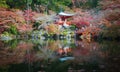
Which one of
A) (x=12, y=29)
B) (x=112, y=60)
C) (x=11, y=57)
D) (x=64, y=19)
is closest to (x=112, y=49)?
(x=112, y=60)

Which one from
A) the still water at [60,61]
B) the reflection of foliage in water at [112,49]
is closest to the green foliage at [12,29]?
the reflection of foliage in water at [112,49]

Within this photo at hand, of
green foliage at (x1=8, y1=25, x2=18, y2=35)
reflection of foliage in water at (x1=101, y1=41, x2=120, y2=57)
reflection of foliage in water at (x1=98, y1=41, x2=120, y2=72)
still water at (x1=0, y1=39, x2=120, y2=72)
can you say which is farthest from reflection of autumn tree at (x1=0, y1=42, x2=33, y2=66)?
green foliage at (x1=8, y1=25, x2=18, y2=35)

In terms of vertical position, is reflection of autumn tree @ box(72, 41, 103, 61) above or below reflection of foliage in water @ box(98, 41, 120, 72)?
below

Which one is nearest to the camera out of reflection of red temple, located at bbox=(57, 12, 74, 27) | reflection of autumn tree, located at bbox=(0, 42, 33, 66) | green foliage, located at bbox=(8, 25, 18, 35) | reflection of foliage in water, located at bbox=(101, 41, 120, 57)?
reflection of autumn tree, located at bbox=(0, 42, 33, 66)

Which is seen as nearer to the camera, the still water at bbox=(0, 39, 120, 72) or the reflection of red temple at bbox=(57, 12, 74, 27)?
the still water at bbox=(0, 39, 120, 72)

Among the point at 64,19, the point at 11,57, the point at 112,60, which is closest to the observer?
the point at 112,60

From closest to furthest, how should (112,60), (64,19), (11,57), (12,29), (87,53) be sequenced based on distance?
(112,60)
(11,57)
(87,53)
(12,29)
(64,19)

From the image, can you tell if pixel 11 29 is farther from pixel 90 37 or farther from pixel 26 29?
pixel 90 37

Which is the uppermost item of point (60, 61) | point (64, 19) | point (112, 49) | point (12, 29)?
point (64, 19)

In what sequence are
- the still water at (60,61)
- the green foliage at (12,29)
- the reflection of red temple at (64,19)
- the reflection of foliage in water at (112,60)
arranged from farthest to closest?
the reflection of red temple at (64,19)
the green foliage at (12,29)
the still water at (60,61)
the reflection of foliage in water at (112,60)

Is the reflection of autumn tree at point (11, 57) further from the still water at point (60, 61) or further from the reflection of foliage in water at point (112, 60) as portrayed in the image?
the reflection of foliage in water at point (112, 60)

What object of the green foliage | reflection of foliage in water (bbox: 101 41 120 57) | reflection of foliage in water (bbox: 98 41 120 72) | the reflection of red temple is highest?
the reflection of red temple

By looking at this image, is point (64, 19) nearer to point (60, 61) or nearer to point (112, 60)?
point (60, 61)

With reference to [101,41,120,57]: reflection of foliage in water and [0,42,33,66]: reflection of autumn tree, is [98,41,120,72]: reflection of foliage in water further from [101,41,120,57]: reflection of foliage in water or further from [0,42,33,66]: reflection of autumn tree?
[0,42,33,66]: reflection of autumn tree
